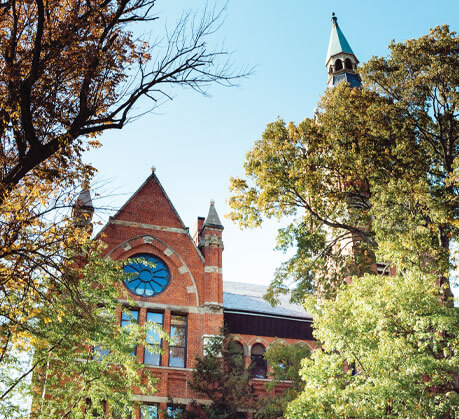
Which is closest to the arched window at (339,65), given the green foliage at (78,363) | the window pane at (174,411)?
the window pane at (174,411)

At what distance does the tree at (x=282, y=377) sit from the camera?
19.6 metres

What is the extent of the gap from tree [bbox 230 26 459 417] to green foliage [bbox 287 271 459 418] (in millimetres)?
34

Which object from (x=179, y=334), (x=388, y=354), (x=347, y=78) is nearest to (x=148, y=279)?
(x=179, y=334)

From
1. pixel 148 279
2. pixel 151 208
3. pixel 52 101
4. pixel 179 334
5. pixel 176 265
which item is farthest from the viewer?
pixel 151 208

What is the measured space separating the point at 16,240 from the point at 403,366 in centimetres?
946

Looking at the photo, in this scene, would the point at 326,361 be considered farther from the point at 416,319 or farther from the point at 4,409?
the point at 4,409

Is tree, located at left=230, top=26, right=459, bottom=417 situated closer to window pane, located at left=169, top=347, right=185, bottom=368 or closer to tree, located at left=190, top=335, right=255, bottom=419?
tree, located at left=190, top=335, right=255, bottom=419

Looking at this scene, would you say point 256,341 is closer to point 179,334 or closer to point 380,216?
point 179,334

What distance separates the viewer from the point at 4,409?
40.3 ft

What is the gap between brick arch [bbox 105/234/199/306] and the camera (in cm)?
2505

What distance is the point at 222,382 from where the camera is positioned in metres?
20.7

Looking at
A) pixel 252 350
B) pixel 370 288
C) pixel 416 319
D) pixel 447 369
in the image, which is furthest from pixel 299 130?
pixel 252 350

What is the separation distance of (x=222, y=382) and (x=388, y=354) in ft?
29.2

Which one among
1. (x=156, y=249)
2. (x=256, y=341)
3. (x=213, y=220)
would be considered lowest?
(x=256, y=341)
